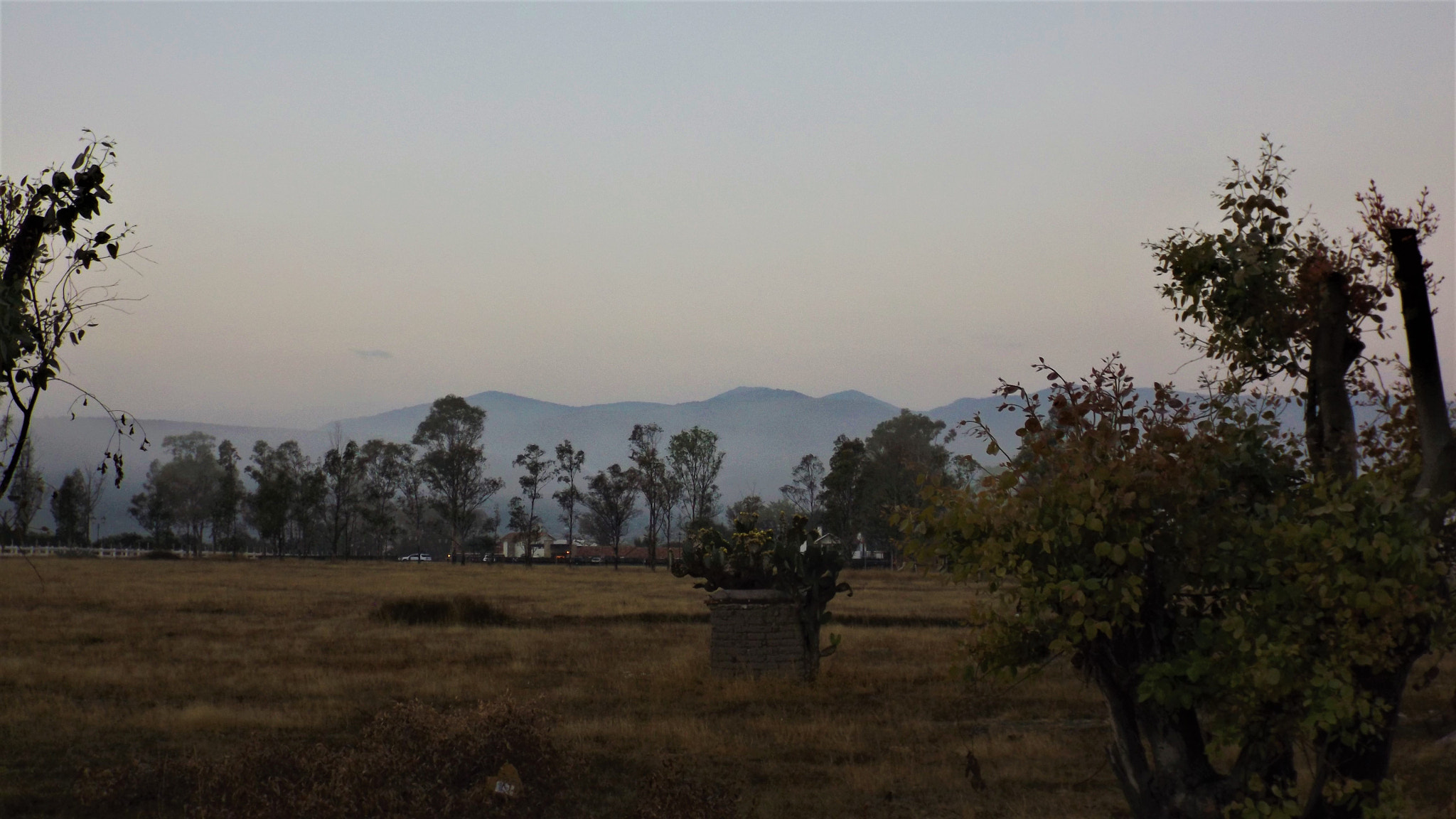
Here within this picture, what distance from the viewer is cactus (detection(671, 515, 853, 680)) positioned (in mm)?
19078

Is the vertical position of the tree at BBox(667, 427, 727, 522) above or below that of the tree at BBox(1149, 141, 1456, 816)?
above

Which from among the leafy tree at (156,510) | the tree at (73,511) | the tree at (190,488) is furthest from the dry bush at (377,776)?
the tree at (190,488)

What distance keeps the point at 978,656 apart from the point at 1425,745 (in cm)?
923

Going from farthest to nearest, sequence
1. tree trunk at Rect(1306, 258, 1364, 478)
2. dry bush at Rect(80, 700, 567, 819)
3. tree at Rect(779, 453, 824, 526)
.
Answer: tree at Rect(779, 453, 824, 526) < dry bush at Rect(80, 700, 567, 819) < tree trunk at Rect(1306, 258, 1364, 478)

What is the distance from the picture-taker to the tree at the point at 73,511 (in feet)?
316

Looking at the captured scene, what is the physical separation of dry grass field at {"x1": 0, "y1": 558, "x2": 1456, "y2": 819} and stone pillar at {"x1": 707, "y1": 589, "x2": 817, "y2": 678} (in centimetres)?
62

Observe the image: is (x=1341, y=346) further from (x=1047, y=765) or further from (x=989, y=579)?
(x=1047, y=765)

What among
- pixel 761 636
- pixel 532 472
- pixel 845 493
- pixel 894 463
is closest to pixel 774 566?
pixel 761 636

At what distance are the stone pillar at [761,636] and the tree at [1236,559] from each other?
38.7 feet

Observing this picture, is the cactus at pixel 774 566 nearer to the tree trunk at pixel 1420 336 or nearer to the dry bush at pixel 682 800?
the dry bush at pixel 682 800

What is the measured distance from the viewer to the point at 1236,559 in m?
6.30

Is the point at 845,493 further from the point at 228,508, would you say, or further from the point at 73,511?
the point at 73,511

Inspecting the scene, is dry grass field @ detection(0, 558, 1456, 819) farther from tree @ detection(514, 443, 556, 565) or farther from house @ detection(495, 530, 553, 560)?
house @ detection(495, 530, 553, 560)

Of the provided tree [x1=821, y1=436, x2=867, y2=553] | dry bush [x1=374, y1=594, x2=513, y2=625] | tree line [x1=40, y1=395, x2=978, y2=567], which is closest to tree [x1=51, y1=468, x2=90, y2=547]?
tree line [x1=40, y1=395, x2=978, y2=567]
